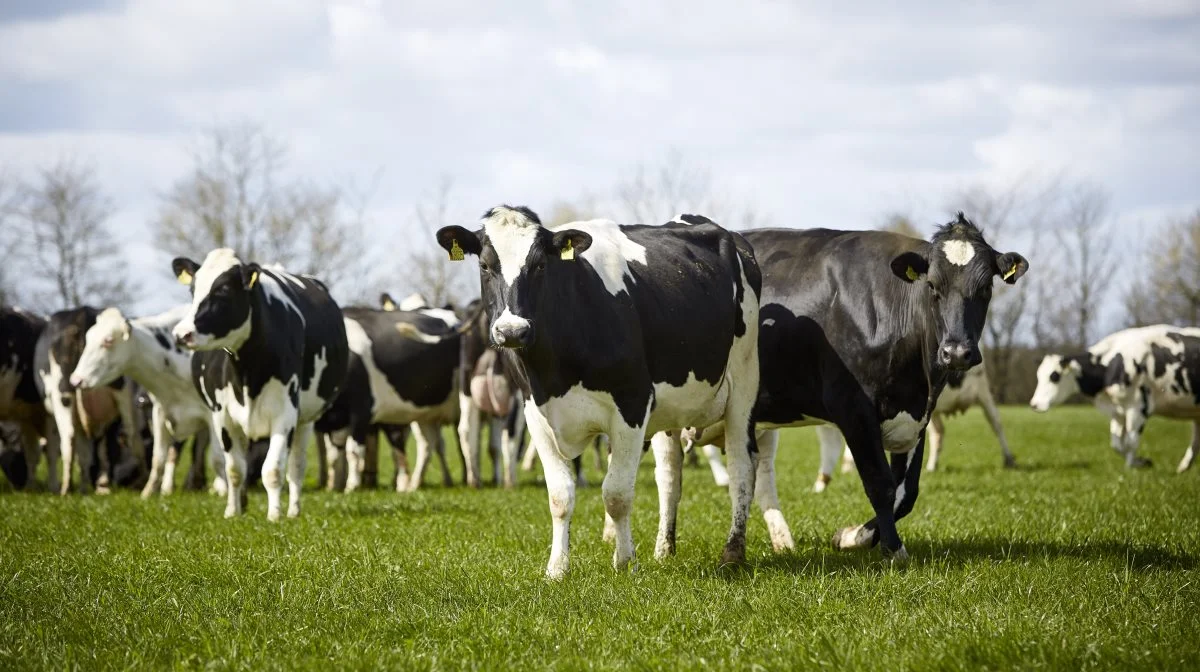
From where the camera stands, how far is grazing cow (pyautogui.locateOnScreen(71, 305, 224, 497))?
1415cm

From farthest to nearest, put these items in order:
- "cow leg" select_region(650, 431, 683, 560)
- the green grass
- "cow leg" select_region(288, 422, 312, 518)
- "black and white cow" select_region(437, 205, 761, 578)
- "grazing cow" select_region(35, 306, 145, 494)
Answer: "grazing cow" select_region(35, 306, 145, 494), "cow leg" select_region(288, 422, 312, 518), "cow leg" select_region(650, 431, 683, 560), "black and white cow" select_region(437, 205, 761, 578), the green grass

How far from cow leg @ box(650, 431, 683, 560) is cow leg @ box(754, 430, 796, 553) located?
2.15ft

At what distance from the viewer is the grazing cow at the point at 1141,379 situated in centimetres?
1916

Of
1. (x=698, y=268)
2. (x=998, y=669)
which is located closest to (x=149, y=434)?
(x=698, y=268)

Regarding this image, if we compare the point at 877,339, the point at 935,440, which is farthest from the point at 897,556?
the point at 935,440

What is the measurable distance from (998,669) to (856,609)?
1.32 m

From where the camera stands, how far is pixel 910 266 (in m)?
7.86

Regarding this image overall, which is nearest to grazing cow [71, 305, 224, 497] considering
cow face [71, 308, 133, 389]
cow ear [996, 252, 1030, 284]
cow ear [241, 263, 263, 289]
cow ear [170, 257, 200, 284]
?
cow face [71, 308, 133, 389]

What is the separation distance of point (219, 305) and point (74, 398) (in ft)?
20.4

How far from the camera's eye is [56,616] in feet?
19.1

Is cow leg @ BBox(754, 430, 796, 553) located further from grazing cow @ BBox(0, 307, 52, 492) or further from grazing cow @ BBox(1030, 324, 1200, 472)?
grazing cow @ BBox(1030, 324, 1200, 472)

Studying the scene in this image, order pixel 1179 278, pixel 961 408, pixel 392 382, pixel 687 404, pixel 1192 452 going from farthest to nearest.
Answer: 1. pixel 1179 278
2. pixel 961 408
3. pixel 1192 452
4. pixel 392 382
5. pixel 687 404

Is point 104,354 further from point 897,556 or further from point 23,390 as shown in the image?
point 897,556

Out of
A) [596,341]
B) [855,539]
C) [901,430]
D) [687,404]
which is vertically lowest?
[855,539]
